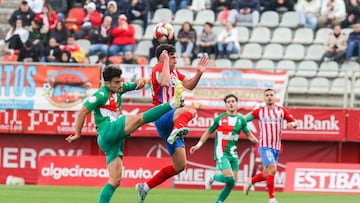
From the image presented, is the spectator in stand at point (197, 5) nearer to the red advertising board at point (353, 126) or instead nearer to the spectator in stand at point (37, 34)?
the spectator in stand at point (37, 34)

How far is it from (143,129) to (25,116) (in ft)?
10.3

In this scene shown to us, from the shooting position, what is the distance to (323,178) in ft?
83.3

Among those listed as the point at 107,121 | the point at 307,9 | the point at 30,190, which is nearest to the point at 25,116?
the point at 30,190

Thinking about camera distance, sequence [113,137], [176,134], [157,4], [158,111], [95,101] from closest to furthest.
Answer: [158,111], [113,137], [95,101], [176,134], [157,4]

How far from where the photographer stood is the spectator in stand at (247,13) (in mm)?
30766

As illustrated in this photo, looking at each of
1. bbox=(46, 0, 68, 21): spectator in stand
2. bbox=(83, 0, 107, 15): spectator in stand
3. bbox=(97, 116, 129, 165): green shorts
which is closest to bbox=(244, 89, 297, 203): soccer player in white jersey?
bbox=(97, 116, 129, 165): green shorts

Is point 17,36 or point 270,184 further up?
point 17,36

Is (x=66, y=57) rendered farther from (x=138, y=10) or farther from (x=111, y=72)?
(x=111, y=72)

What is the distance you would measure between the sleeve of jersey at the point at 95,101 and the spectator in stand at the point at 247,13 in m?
15.8

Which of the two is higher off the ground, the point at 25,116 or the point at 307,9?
the point at 307,9

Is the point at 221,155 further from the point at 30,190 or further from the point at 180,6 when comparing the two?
the point at 180,6

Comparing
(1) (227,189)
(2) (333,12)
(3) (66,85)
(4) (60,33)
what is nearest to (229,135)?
(1) (227,189)

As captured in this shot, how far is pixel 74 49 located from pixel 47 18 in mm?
2141

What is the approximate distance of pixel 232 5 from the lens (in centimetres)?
3142
